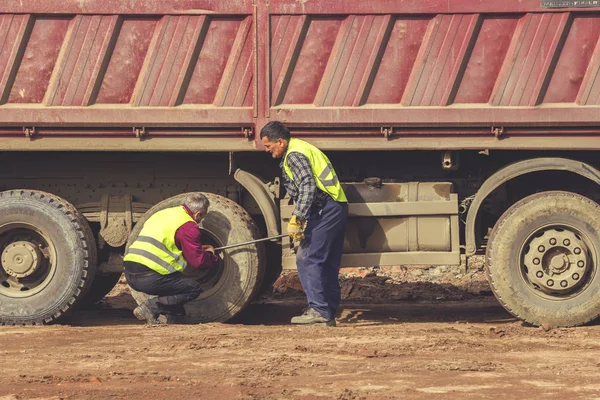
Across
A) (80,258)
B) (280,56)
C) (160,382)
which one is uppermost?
(280,56)

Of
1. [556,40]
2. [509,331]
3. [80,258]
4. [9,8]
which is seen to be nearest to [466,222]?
[509,331]

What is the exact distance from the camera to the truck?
973 centimetres

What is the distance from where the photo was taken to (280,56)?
980cm

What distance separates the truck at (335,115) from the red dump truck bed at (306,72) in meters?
0.01

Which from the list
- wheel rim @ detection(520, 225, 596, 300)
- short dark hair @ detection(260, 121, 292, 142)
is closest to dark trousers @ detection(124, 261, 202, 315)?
short dark hair @ detection(260, 121, 292, 142)

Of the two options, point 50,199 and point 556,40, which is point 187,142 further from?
point 556,40

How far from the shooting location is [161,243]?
988 cm

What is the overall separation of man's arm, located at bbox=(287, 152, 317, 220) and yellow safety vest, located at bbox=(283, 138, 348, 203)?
0.06 meters

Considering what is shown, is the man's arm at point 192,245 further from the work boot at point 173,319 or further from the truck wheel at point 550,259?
the truck wheel at point 550,259

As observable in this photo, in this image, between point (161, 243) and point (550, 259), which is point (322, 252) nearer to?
point (161, 243)

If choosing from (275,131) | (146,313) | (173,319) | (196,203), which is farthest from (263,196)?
(146,313)

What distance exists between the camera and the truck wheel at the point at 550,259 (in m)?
9.84

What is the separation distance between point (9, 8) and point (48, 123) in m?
0.98

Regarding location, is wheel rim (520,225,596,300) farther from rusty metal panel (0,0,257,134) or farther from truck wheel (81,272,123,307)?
truck wheel (81,272,123,307)
